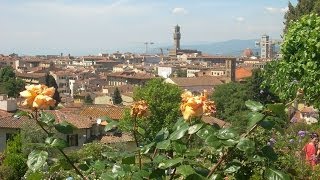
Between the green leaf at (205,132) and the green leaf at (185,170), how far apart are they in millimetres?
161

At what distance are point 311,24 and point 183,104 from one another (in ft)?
26.6

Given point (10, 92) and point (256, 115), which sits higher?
point (256, 115)

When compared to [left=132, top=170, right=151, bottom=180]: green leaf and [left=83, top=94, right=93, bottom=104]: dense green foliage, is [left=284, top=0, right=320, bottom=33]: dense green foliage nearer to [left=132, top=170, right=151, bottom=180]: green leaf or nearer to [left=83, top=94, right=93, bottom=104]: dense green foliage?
[left=132, top=170, right=151, bottom=180]: green leaf

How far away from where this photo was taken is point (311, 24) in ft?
32.0

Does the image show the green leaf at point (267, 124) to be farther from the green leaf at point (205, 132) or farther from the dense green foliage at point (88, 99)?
the dense green foliage at point (88, 99)

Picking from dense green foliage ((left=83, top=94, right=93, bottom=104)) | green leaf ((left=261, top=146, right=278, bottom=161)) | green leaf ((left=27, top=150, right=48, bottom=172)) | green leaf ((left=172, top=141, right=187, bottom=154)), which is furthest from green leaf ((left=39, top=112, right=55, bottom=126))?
dense green foliage ((left=83, top=94, right=93, bottom=104))

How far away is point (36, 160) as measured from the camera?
1980 mm

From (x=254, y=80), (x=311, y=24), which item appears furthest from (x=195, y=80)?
(x=311, y=24)

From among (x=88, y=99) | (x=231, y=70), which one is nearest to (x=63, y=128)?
(x=88, y=99)

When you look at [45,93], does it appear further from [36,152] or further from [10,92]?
[10,92]

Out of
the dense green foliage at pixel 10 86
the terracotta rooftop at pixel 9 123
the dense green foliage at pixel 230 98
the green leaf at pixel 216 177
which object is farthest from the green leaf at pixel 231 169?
the dense green foliage at pixel 10 86

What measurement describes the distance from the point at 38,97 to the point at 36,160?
25 cm

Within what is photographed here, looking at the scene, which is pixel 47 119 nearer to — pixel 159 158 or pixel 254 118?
pixel 159 158

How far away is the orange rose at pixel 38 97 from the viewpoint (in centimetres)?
203
